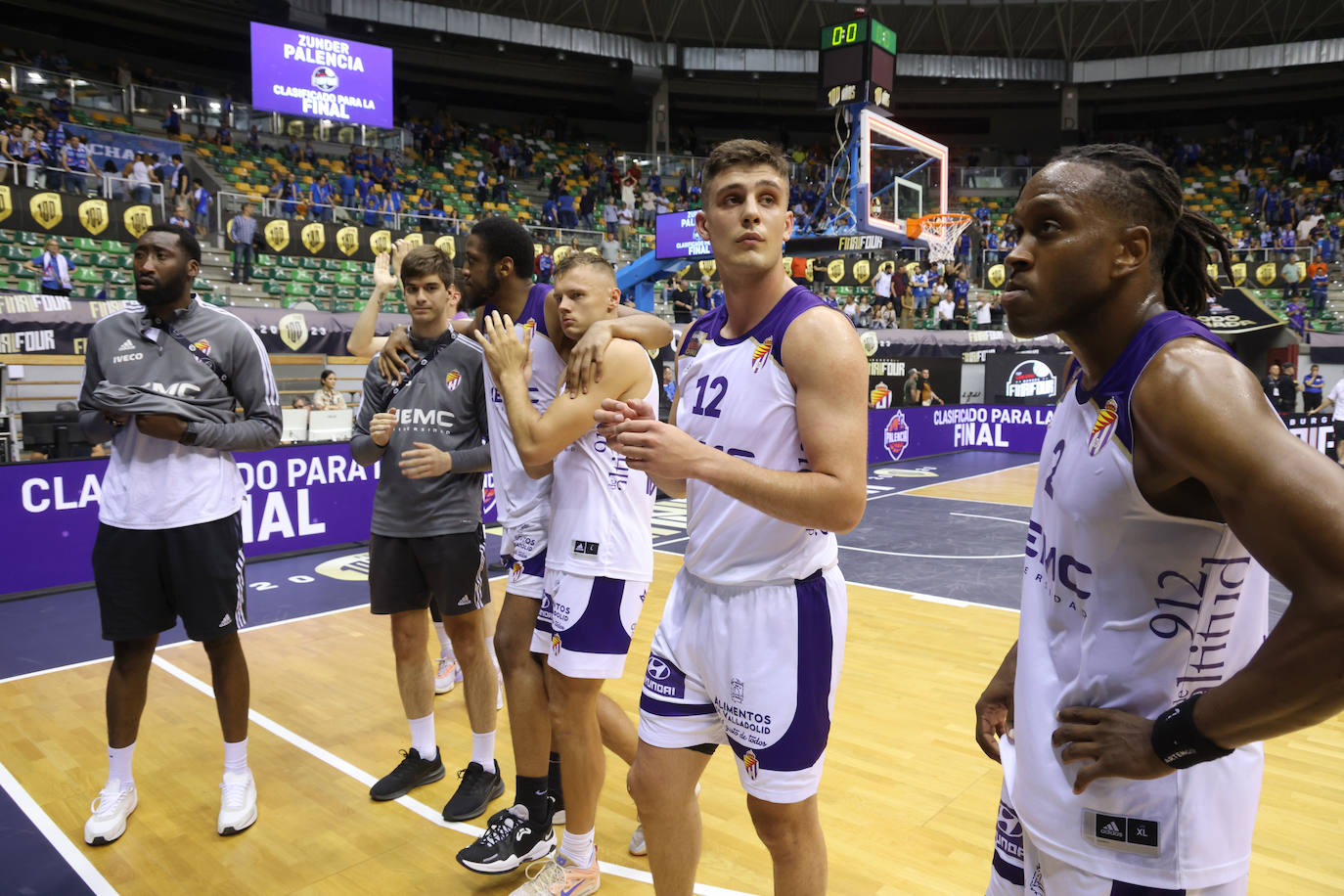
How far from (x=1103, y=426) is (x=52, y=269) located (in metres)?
14.6

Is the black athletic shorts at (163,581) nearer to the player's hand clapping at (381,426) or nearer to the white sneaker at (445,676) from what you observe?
the player's hand clapping at (381,426)

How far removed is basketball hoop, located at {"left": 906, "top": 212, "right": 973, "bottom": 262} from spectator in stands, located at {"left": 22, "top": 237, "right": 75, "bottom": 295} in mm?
12875

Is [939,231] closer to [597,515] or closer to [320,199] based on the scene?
[320,199]

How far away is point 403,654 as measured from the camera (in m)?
3.73

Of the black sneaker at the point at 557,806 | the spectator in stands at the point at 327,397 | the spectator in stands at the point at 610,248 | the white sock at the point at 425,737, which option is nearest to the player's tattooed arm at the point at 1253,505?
the black sneaker at the point at 557,806

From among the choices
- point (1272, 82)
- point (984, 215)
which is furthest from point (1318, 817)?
point (1272, 82)

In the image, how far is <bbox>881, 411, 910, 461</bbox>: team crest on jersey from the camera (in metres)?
16.4

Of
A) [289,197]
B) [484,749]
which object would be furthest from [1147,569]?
[289,197]

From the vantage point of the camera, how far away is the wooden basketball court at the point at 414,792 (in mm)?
3160

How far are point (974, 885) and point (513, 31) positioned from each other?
27.8m

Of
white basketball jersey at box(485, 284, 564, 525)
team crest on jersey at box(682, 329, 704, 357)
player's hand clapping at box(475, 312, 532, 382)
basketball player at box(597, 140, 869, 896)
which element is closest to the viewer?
basketball player at box(597, 140, 869, 896)

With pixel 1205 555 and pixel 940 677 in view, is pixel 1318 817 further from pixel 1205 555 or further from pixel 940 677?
pixel 1205 555

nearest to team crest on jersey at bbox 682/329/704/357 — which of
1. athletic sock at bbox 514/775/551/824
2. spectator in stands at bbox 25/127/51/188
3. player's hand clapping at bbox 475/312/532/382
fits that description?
player's hand clapping at bbox 475/312/532/382

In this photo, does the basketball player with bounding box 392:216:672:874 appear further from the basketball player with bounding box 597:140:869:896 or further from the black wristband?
the black wristband
